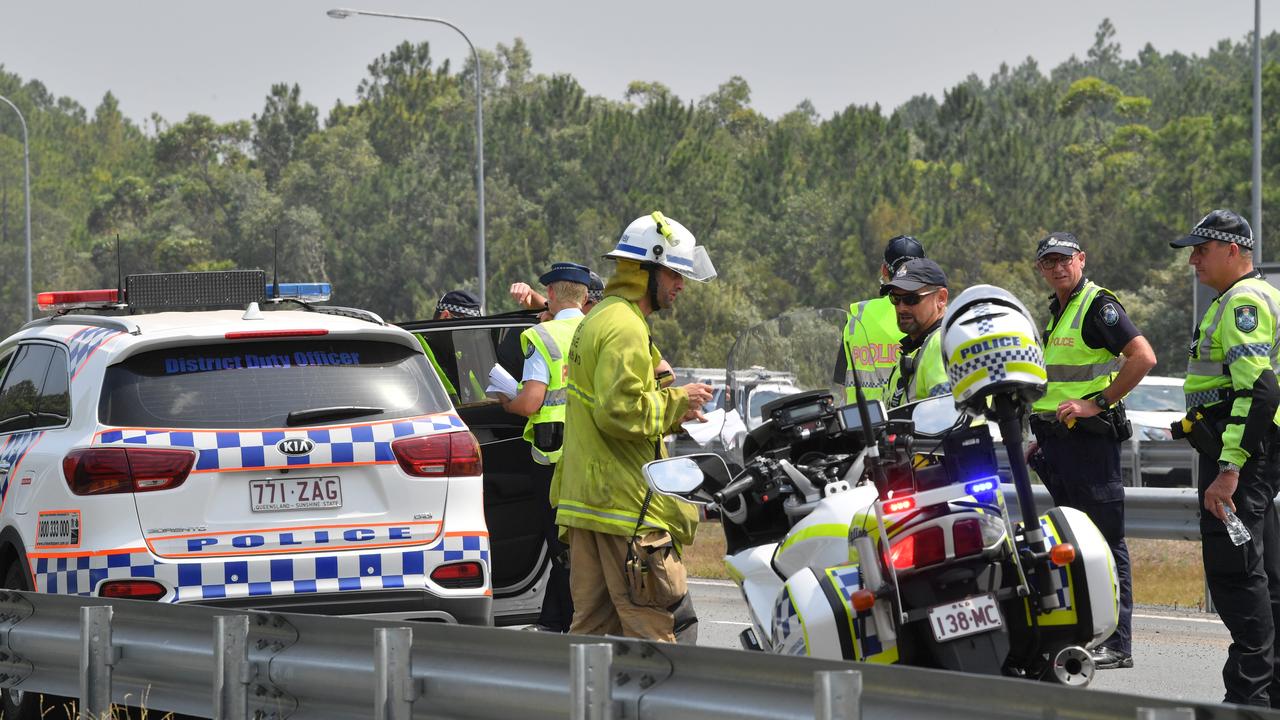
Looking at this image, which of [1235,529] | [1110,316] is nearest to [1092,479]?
[1110,316]

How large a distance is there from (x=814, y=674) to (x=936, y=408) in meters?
1.18

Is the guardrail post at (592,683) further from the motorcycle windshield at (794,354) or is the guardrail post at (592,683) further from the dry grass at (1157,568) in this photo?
the dry grass at (1157,568)

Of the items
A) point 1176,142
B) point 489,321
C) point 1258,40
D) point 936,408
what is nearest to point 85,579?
point 489,321

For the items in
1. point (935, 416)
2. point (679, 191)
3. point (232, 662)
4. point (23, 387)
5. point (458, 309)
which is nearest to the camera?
point (935, 416)

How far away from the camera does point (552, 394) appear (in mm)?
7980

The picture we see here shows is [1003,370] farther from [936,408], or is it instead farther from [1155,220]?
[1155,220]

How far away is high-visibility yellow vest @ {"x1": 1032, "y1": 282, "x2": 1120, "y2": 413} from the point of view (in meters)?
7.82

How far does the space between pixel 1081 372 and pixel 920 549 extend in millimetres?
3511

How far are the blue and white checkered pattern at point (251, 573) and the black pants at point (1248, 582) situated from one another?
115 inches

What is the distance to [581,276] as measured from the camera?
8.27 meters

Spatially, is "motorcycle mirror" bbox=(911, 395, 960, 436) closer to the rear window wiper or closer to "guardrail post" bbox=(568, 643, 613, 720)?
"guardrail post" bbox=(568, 643, 613, 720)

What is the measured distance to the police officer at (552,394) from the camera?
7.92m

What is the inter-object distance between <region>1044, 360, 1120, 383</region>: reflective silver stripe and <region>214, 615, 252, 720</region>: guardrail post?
3913 mm

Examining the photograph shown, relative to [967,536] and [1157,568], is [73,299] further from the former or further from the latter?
[1157,568]
